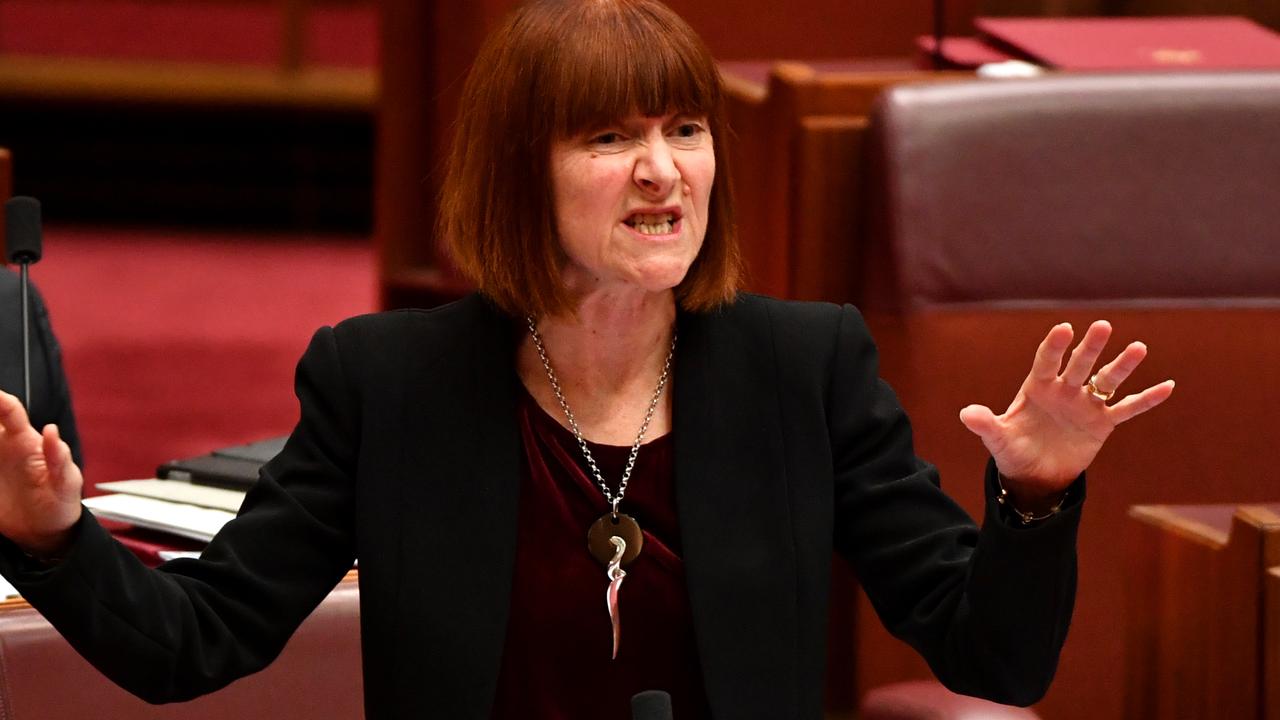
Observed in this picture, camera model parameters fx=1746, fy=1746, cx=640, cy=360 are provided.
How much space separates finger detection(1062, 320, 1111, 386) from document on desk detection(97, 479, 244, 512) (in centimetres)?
69

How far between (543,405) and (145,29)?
565 centimetres

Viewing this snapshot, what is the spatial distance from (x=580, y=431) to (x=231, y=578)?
0.24 meters

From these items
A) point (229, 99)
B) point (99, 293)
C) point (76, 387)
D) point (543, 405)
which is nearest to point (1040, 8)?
point (543, 405)

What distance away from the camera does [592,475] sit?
1133 millimetres

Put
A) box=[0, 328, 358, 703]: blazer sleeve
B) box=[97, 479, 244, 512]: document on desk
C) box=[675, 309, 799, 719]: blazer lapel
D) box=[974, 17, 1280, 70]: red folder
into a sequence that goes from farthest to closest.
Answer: box=[974, 17, 1280, 70]: red folder
box=[97, 479, 244, 512]: document on desk
box=[675, 309, 799, 719]: blazer lapel
box=[0, 328, 358, 703]: blazer sleeve

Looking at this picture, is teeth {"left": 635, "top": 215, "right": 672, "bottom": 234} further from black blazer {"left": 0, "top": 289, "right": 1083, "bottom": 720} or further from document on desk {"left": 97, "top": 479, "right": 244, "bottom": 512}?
document on desk {"left": 97, "top": 479, "right": 244, "bottom": 512}

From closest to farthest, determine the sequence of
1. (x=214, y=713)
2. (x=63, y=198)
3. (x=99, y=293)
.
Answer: (x=214, y=713) < (x=99, y=293) < (x=63, y=198)

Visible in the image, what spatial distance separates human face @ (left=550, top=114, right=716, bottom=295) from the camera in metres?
1.09

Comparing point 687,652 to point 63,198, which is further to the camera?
point 63,198

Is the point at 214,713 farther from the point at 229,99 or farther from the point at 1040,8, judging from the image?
the point at 229,99

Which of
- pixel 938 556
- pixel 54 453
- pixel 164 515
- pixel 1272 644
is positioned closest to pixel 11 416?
pixel 54 453

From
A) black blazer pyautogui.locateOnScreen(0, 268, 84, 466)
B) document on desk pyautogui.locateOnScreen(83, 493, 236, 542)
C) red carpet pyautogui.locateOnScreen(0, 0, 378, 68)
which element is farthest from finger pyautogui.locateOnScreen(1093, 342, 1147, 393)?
red carpet pyautogui.locateOnScreen(0, 0, 378, 68)

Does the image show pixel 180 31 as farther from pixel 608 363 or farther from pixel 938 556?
pixel 938 556

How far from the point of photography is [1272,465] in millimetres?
1731
